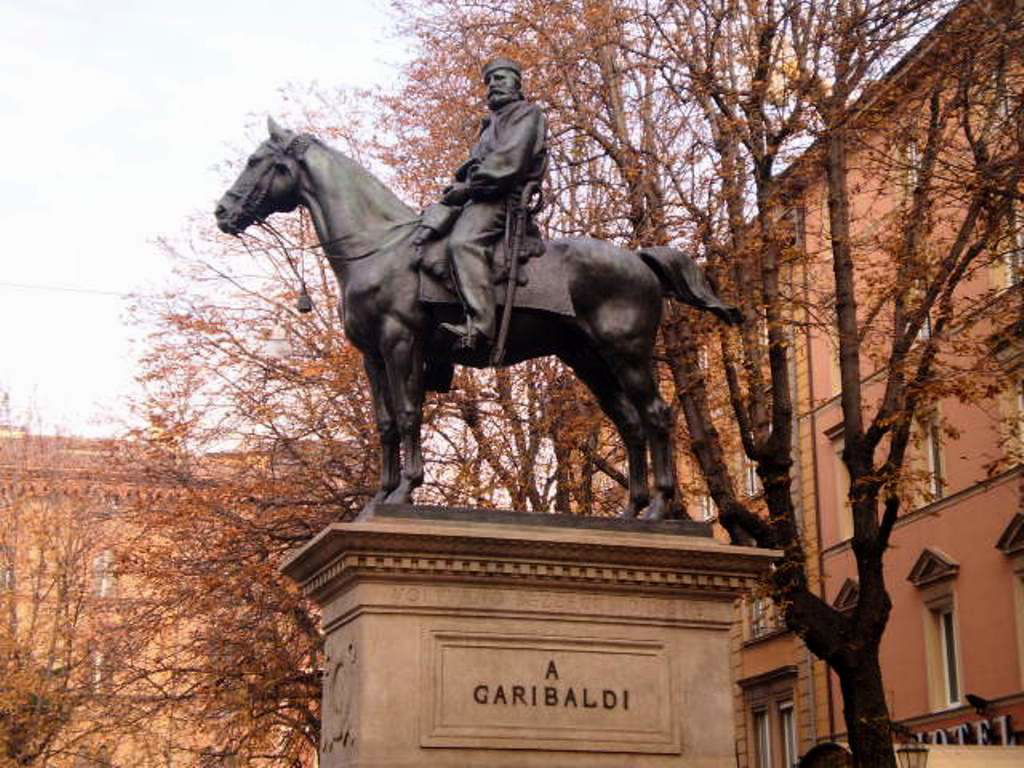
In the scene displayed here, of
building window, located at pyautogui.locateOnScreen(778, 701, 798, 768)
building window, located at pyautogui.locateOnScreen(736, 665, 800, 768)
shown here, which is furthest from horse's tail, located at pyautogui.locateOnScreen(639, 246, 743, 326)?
building window, located at pyautogui.locateOnScreen(778, 701, 798, 768)

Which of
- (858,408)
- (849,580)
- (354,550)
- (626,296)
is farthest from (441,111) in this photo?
(354,550)

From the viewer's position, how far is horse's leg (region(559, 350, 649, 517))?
464 inches

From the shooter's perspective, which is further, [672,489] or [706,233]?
[706,233]

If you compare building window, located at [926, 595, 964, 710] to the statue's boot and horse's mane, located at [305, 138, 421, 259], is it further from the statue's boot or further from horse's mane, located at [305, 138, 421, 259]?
the statue's boot

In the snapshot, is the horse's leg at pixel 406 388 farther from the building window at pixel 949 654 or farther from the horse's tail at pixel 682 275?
the building window at pixel 949 654

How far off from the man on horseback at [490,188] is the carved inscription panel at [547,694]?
2173 millimetres

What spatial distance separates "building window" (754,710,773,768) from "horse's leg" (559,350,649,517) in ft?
94.0

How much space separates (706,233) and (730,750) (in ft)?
36.6

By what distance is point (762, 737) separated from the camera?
1561 inches

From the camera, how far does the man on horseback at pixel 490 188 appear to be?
37.0 ft

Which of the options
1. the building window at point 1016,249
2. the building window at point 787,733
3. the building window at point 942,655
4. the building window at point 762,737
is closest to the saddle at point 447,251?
the building window at point 1016,249

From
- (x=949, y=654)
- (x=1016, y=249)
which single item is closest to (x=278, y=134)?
(x=1016, y=249)

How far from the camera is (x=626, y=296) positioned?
11891 millimetres

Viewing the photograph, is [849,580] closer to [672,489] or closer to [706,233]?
[706,233]
